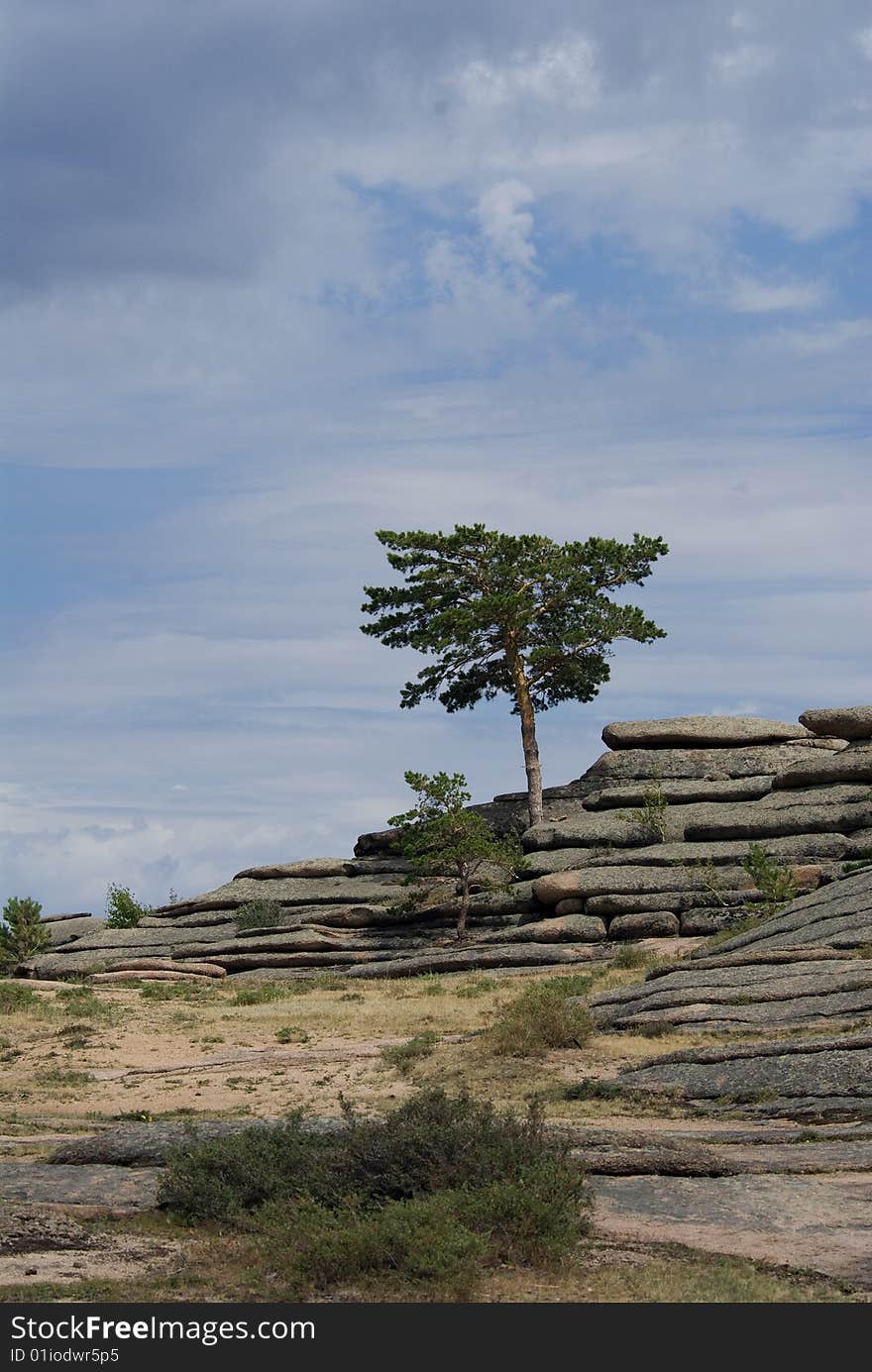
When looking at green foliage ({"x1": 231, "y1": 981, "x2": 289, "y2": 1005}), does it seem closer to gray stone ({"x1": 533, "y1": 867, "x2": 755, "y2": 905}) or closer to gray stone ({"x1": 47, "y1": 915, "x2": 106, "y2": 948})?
gray stone ({"x1": 533, "y1": 867, "x2": 755, "y2": 905})

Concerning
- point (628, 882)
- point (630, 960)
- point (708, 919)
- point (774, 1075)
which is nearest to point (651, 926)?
point (708, 919)

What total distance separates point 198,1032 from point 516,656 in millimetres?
27705

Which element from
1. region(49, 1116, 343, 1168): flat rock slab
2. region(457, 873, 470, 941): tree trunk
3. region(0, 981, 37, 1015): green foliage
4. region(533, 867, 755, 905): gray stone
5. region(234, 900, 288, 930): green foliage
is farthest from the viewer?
region(234, 900, 288, 930): green foliage

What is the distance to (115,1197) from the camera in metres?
14.0

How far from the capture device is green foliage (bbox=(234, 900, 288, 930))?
2073 inches

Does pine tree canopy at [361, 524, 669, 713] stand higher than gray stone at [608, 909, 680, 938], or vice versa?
pine tree canopy at [361, 524, 669, 713]

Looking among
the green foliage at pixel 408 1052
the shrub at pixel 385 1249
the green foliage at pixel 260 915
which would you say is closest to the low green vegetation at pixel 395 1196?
the shrub at pixel 385 1249

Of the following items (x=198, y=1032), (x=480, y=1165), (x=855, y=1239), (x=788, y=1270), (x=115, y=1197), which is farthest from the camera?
(x=198, y=1032)

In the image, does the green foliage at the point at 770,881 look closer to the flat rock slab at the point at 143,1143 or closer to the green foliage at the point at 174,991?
the green foliage at the point at 174,991

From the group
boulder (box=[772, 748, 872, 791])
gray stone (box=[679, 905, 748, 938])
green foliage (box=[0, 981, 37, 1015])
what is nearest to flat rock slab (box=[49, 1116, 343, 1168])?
green foliage (box=[0, 981, 37, 1015])

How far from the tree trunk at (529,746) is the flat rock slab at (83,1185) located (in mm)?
43128

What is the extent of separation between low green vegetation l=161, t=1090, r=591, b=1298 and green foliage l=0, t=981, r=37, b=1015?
77.5 ft

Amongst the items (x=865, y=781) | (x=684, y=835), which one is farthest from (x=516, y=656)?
(x=865, y=781)
